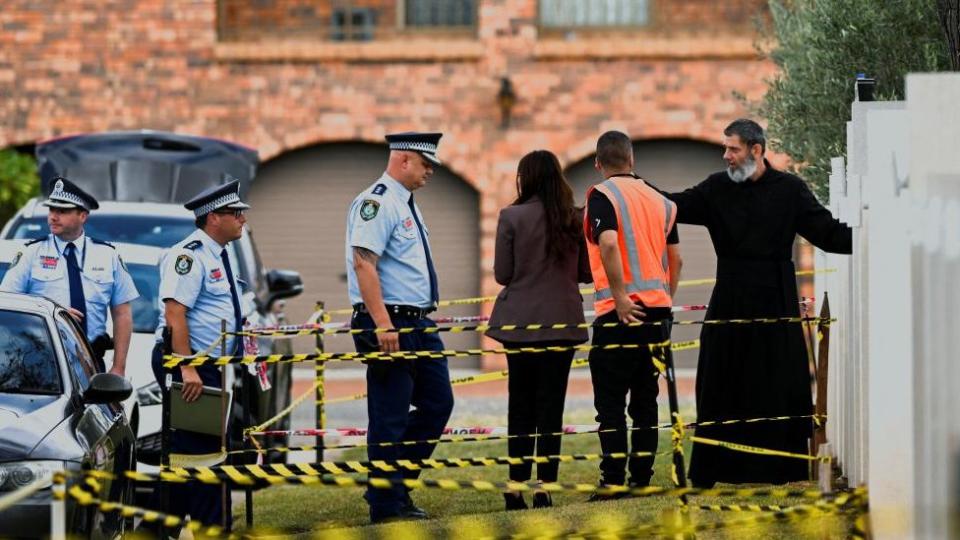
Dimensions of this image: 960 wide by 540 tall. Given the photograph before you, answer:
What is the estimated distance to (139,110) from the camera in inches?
946

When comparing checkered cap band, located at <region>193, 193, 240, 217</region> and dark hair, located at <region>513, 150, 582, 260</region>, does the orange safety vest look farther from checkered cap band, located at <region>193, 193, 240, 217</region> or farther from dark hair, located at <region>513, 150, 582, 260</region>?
checkered cap band, located at <region>193, 193, 240, 217</region>

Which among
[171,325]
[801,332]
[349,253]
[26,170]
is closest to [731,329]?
[801,332]

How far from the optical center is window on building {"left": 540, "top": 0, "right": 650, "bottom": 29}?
24.2 m

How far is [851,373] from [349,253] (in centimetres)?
246

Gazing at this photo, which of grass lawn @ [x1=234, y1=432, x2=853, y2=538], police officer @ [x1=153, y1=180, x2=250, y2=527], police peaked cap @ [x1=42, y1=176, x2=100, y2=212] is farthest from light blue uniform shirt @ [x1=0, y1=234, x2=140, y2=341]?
grass lawn @ [x1=234, y1=432, x2=853, y2=538]

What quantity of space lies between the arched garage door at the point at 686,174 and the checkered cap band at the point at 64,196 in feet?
45.8

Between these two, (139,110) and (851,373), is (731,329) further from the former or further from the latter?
(139,110)

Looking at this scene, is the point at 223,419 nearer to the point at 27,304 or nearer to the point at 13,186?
the point at 27,304

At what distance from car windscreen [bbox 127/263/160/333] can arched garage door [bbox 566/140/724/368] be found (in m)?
11.8

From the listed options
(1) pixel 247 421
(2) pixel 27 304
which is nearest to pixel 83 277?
(1) pixel 247 421

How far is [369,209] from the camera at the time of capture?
922 cm

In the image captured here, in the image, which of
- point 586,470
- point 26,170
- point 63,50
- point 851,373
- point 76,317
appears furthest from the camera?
point 63,50

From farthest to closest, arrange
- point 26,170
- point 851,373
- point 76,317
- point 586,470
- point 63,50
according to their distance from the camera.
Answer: point 63,50 → point 26,170 → point 586,470 → point 76,317 → point 851,373

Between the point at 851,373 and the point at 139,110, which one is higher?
the point at 139,110
